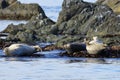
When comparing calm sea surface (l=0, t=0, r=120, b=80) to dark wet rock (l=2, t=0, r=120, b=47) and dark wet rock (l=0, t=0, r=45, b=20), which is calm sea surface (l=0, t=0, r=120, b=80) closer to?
dark wet rock (l=2, t=0, r=120, b=47)

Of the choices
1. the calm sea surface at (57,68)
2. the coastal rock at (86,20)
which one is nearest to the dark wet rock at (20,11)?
the coastal rock at (86,20)

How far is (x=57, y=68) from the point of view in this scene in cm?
2100

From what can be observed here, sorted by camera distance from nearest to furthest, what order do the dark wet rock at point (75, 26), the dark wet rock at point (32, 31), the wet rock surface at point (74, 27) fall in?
1. the wet rock surface at point (74, 27)
2. the dark wet rock at point (32, 31)
3. the dark wet rock at point (75, 26)

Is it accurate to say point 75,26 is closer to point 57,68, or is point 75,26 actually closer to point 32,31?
point 32,31

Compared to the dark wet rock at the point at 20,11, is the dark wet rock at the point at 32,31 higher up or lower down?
lower down

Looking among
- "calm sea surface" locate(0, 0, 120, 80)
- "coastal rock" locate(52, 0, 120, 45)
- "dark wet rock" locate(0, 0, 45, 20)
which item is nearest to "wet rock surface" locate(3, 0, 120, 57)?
"coastal rock" locate(52, 0, 120, 45)

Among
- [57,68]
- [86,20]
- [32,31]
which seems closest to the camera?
[57,68]

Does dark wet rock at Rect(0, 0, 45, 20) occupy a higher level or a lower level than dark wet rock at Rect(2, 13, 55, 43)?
higher

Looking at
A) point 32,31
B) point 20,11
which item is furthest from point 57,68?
point 20,11

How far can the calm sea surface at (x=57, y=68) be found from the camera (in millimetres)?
18266

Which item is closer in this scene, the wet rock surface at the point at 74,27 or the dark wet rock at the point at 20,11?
the wet rock surface at the point at 74,27

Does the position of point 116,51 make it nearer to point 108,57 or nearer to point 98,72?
point 108,57

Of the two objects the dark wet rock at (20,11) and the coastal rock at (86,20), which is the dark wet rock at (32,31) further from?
the dark wet rock at (20,11)

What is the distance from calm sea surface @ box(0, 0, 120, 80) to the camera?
719 inches
